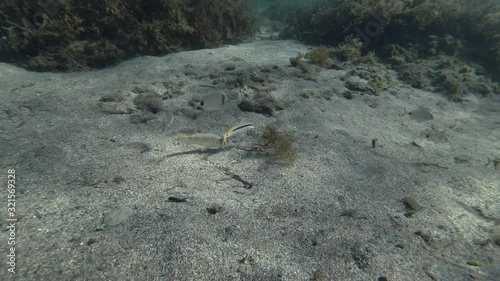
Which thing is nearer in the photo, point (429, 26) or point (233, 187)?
point (233, 187)

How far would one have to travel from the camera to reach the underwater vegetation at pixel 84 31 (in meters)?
7.77

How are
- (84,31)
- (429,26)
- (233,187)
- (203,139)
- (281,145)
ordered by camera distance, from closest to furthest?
(233,187)
(203,139)
(281,145)
(84,31)
(429,26)

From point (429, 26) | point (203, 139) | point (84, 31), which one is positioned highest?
point (429, 26)

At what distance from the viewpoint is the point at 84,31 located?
8.15 metres

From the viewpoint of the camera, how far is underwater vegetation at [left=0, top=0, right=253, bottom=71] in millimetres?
7773

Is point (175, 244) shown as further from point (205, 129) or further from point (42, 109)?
point (42, 109)

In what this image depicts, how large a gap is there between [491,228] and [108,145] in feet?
20.6

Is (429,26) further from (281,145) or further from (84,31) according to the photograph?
(84,31)

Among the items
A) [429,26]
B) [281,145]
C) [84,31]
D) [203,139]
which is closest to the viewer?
[203,139]

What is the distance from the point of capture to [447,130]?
7039 millimetres

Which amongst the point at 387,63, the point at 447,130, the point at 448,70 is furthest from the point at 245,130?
the point at 448,70

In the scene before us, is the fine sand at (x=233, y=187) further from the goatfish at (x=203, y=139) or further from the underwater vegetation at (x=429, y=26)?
the underwater vegetation at (x=429, y=26)

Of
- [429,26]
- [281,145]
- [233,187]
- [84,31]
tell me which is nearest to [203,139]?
[233,187]

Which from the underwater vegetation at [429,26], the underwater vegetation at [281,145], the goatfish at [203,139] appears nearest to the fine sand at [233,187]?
the underwater vegetation at [281,145]
